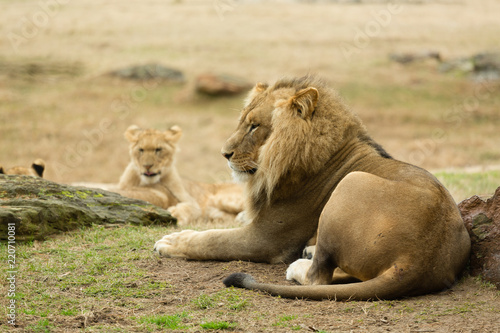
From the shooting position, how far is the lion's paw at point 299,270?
492cm

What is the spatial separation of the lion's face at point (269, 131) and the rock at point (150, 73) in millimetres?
25660

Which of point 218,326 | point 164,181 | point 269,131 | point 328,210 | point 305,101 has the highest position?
point 164,181

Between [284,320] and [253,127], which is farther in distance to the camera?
[253,127]

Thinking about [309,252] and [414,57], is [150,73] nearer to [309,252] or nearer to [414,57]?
[414,57]

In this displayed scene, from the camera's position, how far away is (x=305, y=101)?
531cm

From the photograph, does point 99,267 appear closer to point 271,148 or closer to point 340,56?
point 271,148

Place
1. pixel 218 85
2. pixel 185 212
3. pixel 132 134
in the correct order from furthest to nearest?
pixel 218 85 < pixel 132 134 < pixel 185 212

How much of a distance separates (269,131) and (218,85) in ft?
77.0

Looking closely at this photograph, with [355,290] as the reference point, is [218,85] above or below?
above

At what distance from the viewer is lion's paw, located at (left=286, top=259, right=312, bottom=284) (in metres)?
4.92

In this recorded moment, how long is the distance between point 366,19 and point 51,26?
21843 millimetres

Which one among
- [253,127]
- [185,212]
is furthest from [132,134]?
[253,127]

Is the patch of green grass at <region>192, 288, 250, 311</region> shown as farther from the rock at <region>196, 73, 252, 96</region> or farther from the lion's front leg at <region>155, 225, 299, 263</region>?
the rock at <region>196, 73, 252, 96</region>

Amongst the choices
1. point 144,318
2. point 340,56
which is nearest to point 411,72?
point 340,56
